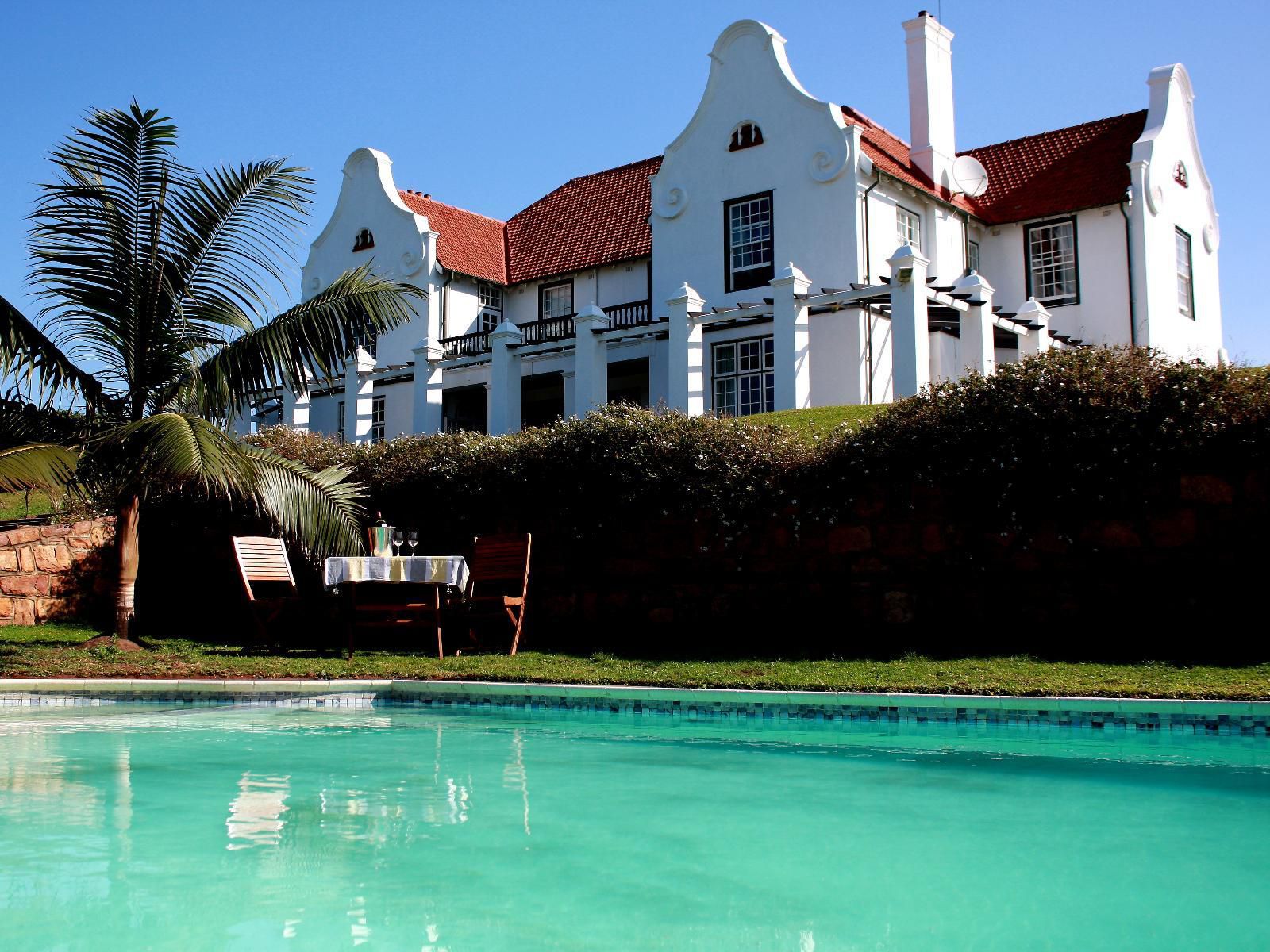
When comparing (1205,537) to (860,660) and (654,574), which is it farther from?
(654,574)

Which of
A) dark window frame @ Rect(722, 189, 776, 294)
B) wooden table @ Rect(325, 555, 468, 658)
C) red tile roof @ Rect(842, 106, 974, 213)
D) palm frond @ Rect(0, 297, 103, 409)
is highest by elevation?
red tile roof @ Rect(842, 106, 974, 213)

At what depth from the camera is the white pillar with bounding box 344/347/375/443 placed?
27.1 metres

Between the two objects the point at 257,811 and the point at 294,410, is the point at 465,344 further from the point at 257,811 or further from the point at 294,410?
the point at 257,811

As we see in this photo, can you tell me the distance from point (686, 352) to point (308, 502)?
449 inches

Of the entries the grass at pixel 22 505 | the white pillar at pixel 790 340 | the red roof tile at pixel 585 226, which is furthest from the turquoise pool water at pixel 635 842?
the red roof tile at pixel 585 226

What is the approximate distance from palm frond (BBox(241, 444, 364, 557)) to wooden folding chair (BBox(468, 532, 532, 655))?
1.38 m

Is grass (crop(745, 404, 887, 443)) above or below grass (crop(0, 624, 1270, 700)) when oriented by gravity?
above

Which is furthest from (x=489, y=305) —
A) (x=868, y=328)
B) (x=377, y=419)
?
(x=868, y=328)

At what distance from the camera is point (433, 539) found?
47.1 ft

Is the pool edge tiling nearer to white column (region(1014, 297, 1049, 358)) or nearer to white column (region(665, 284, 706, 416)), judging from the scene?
white column (region(665, 284, 706, 416))

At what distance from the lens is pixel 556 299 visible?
30062 millimetres

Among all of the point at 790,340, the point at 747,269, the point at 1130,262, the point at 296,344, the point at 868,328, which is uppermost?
the point at 1130,262

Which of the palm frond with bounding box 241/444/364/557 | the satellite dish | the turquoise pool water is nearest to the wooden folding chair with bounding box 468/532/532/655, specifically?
the palm frond with bounding box 241/444/364/557

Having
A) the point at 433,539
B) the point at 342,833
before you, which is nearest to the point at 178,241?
the point at 433,539
